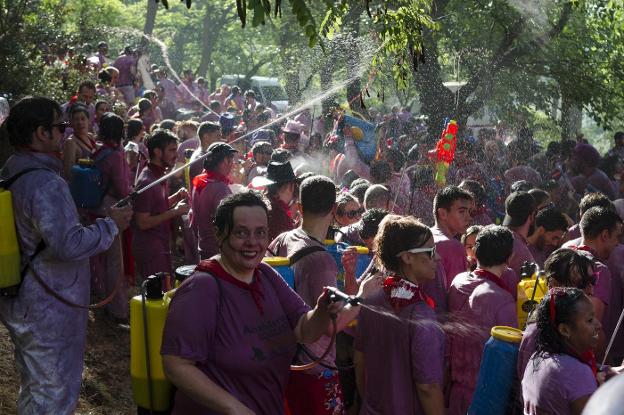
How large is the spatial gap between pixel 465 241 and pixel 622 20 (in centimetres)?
1352

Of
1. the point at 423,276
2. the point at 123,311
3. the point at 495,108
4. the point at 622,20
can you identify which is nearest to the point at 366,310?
the point at 423,276

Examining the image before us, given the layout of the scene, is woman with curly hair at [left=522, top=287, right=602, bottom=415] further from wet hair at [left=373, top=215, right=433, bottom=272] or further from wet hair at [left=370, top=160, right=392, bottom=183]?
wet hair at [left=370, top=160, right=392, bottom=183]

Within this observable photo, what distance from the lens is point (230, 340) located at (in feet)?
11.2

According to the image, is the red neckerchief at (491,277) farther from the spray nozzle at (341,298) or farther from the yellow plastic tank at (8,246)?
the yellow plastic tank at (8,246)

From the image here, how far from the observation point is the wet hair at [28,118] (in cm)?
468

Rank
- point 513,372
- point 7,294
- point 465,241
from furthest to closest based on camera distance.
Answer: point 465,241, point 7,294, point 513,372

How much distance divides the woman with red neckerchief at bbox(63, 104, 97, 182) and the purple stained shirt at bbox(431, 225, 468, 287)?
3.76m

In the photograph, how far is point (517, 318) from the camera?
4.96 m

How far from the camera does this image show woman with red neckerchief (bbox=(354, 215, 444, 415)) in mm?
4148

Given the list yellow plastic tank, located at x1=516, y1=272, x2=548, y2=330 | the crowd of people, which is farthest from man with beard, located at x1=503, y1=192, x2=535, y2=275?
yellow plastic tank, located at x1=516, y1=272, x2=548, y2=330

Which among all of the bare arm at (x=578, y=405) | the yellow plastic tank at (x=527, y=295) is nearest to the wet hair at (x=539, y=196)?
the yellow plastic tank at (x=527, y=295)

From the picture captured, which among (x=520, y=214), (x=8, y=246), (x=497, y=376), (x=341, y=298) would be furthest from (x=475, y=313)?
(x=8, y=246)

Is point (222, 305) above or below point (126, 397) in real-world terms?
above

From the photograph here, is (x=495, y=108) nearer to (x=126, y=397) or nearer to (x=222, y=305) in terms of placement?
(x=126, y=397)
